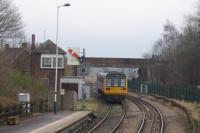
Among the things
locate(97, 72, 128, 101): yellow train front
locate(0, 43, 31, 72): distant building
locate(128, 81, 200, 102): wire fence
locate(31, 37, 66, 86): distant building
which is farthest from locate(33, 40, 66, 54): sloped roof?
locate(97, 72, 128, 101): yellow train front

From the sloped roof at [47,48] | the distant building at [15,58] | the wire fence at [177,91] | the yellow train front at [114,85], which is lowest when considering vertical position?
the wire fence at [177,91]

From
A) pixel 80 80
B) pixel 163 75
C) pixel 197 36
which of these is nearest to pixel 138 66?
pixel 163 75

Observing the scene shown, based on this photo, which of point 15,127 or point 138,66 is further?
point 138,66

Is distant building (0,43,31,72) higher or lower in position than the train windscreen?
higher

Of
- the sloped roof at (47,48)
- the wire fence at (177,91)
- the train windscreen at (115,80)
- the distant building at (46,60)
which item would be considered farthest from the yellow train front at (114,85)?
the sloped roof at (47,48)

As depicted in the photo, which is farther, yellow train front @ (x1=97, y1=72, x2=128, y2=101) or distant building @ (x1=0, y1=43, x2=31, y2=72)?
yellow train front @ (x1=97, y1=72, x2=128, y2=101)

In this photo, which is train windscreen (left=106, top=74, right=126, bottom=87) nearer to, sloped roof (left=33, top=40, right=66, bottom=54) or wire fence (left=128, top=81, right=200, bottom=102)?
wire fence (left=128, top=81, right=200, bottom=102)

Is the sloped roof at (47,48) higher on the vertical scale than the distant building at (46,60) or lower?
higher

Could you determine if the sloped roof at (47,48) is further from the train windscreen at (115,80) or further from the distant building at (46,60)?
the train windscreen at (115,80)

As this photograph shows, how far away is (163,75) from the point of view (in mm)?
107062

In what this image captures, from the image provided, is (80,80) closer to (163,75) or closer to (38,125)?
(38,125)

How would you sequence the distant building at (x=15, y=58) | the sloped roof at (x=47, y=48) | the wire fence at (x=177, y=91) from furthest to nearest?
the sloped roof at (x=47, y=48)
the wire fence at (x=177, y=91)
the distant building at (x=15, y=58)

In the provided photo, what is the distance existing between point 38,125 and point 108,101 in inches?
1201

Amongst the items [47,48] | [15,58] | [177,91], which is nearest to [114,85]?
[15,58]
